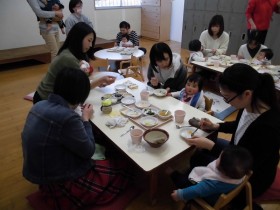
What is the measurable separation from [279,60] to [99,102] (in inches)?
178

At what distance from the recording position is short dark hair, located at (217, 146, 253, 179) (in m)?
1.12

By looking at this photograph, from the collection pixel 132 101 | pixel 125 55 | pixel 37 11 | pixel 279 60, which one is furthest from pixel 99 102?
pixel 279 60

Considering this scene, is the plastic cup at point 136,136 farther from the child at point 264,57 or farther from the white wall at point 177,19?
the white wall at point 177,19

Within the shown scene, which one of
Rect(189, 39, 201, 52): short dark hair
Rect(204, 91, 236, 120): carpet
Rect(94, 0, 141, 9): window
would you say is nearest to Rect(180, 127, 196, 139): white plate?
Rect(204, 91, 236, 120): carpet

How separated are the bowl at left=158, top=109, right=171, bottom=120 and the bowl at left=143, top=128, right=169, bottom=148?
0.20m

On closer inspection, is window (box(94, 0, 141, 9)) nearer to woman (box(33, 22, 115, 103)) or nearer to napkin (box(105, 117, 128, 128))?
woman (box(33, 22, 115, 103))

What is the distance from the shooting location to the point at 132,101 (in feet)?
6.23

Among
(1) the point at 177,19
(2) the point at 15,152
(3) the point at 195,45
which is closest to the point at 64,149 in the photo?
(2) the point at 15,152

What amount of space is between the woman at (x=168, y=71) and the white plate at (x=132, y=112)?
67cm

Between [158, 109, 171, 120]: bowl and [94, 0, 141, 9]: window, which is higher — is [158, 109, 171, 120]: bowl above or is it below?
below

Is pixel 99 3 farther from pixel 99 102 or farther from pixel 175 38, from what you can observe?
pixel 99 102

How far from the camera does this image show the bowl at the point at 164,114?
1641mm

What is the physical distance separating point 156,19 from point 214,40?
12.0 feet

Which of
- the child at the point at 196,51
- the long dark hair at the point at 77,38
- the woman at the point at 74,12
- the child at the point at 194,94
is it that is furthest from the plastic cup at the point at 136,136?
the woman at the point at 74,12
